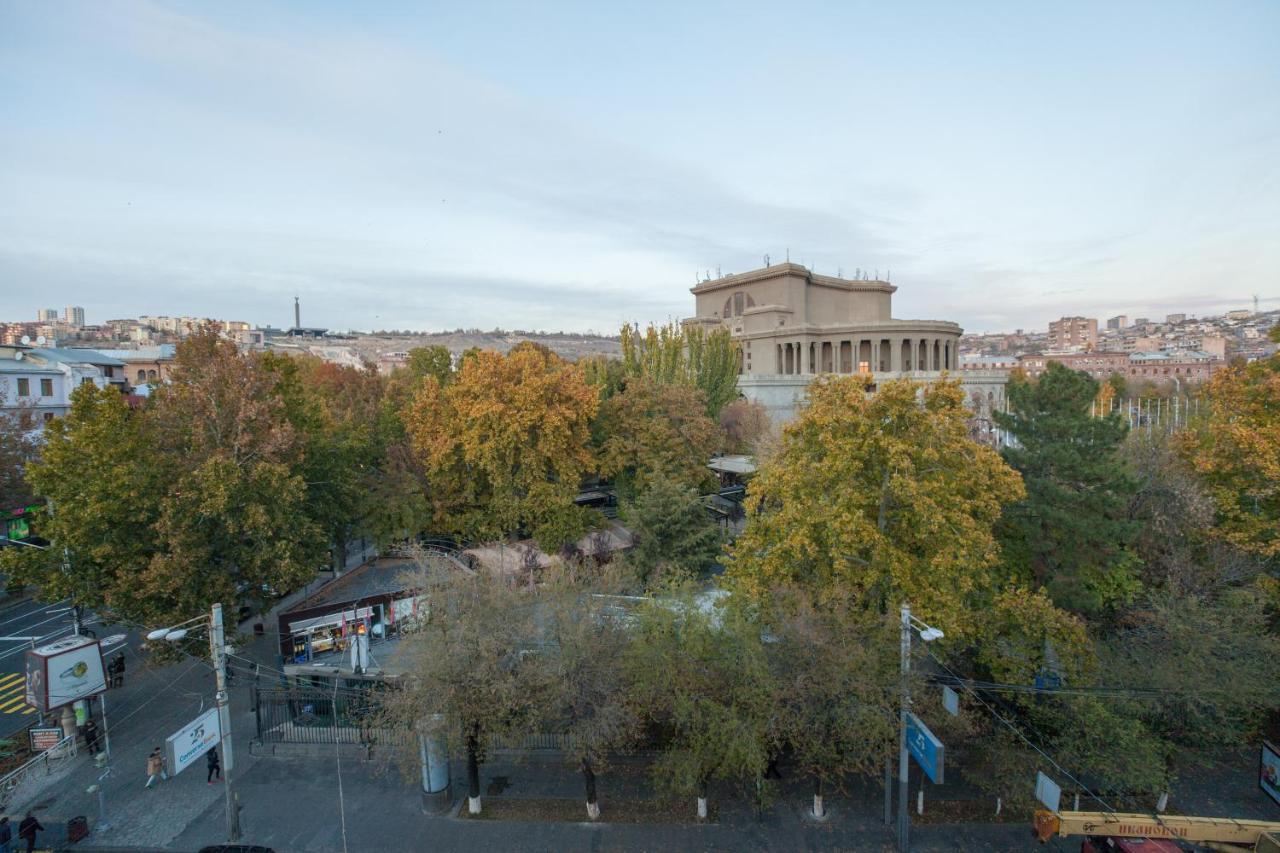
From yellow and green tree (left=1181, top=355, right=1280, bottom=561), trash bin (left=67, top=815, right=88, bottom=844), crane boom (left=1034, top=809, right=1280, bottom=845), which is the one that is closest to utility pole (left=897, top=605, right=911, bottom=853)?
crane boom (left=1034, top=809, right=1280, bottom=845)

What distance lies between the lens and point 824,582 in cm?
1664

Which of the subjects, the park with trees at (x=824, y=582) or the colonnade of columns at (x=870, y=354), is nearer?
the park with trees at (x=824, y=582)

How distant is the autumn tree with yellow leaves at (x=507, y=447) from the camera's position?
26234 mm

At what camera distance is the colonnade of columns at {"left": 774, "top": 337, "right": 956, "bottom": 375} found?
65500 millimetres

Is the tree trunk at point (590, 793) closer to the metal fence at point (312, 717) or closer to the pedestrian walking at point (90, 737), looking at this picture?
the metal fence at point (312, 717)

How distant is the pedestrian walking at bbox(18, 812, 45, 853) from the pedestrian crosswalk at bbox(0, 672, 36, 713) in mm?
7019

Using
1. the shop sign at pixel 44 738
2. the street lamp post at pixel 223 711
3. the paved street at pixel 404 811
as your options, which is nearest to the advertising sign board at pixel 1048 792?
the paved street at pixel 404 811

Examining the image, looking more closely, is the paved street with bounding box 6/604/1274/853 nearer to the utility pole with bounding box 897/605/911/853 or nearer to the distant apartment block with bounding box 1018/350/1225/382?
the utility pole with bounding box 897/605/911/853

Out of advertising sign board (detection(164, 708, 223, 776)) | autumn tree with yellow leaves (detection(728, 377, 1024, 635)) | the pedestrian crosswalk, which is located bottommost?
the pedestrian crosswalk

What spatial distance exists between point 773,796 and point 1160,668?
364 inches

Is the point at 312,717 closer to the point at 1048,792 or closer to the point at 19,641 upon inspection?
the point at 19,641

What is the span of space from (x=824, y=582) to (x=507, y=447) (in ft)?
47.3

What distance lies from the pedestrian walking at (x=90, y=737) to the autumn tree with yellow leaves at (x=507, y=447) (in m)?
12.4

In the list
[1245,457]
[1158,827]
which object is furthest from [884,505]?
[1245,457]
